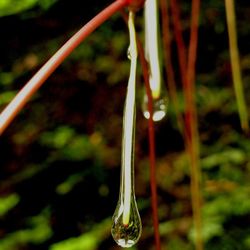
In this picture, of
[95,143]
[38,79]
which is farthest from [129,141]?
[95,143]

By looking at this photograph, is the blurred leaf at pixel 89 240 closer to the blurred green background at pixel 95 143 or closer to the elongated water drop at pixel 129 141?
the blurred green background at pixel 95 143

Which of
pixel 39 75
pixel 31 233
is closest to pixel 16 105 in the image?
pixel 39 75

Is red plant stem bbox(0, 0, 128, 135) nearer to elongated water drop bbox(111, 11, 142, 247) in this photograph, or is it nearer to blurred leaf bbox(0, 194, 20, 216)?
elongated water drop bbox(111, 11, 142, 247)

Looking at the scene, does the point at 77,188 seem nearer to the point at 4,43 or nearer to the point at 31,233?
the point at 31,233

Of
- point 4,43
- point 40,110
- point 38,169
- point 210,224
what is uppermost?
point 4,43

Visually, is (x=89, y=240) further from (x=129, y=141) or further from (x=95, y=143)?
(x=129, y=141)

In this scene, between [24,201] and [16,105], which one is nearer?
[16,105]

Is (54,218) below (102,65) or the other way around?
below
